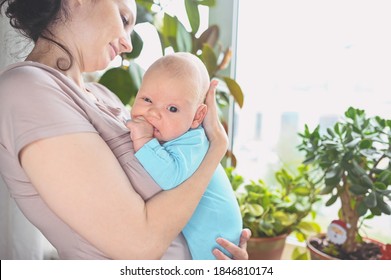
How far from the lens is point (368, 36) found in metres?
1.69

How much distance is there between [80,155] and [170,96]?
0.76ft

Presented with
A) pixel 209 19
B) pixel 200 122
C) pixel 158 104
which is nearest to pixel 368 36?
pixel 209 19

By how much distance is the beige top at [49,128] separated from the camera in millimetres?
722

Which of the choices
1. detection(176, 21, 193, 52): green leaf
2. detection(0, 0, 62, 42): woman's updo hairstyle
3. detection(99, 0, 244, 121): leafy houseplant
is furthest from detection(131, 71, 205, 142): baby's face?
detection(176, 21, 193, 52): green leaf

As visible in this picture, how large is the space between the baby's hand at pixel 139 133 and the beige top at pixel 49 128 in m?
0.03

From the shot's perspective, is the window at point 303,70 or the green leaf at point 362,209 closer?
the green leaf at point 362,209

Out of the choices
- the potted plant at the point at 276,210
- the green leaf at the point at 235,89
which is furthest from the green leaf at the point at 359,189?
the green leaf at the point at 235,89

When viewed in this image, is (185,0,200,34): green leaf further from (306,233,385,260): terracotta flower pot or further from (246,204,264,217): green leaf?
(306,233,385,260): terracotta flower pot

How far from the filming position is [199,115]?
3.05ft

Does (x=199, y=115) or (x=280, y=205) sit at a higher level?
(x=199, y=115)

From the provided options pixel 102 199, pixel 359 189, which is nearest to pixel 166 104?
pixel 102 199

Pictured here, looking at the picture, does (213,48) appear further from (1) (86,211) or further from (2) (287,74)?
(1) (86,211)

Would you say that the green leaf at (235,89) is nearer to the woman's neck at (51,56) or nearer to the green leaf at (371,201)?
the green leaf at (371,201)

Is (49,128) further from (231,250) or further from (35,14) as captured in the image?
(231,250)
